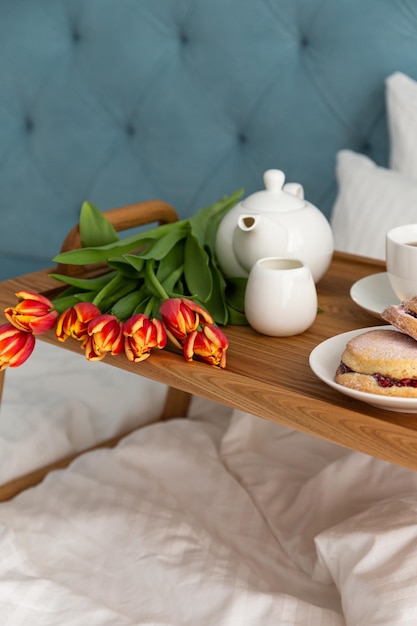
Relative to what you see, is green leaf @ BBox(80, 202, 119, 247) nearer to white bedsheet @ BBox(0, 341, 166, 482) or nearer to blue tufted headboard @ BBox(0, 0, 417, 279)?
white bedsheet @ BBox(0, 341, 166, 482)

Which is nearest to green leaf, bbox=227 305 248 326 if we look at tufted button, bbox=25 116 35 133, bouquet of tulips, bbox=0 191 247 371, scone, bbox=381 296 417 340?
bouquet of tulips, bbox=0 191 247 371

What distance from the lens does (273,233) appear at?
0.96 m

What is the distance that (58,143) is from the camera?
1909 mm

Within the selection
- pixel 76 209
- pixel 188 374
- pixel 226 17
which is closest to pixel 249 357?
pixel 188 374

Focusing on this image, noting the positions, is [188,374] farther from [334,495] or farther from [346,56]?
[346,56]

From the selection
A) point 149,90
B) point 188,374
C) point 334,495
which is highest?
point 149,90

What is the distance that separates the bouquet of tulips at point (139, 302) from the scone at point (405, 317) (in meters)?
0.17

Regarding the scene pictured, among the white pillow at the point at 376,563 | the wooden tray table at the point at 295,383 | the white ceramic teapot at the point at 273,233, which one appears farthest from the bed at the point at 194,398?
the white ceramic teapot at the point at 273,233

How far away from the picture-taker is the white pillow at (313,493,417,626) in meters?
0.82

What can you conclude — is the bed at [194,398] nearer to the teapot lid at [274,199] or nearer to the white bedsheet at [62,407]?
the white bedsheet at [62,407]

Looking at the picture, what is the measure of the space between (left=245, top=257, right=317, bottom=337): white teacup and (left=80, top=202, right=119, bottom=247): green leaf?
25 centimetres

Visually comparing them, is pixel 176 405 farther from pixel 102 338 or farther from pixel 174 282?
pixel 102 338

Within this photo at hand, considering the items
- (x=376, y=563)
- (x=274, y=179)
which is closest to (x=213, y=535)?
(x=376, y=563)

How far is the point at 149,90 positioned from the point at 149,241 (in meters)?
0.81
